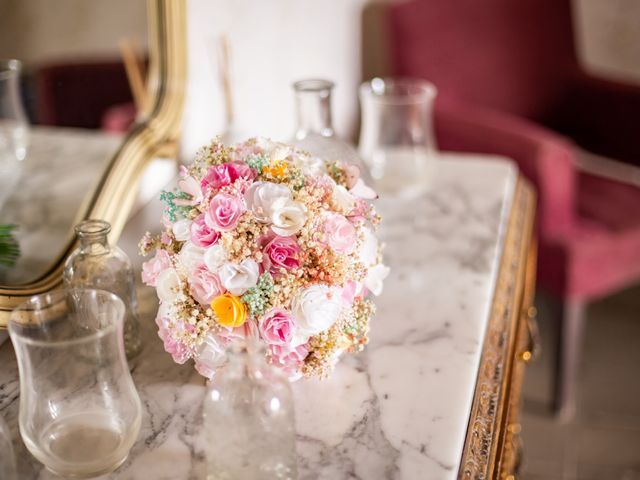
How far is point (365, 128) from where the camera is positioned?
1604 mm

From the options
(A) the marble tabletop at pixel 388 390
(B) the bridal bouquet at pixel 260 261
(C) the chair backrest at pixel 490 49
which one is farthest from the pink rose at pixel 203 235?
(C) the chair backrest at pixel 490 49

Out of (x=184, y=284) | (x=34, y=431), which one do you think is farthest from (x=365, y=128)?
(x=34, y=431)

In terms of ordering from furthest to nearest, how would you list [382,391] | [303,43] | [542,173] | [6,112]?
[303,43] < [542,173] < [6,112] < [382,391]

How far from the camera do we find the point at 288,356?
0.88 metres

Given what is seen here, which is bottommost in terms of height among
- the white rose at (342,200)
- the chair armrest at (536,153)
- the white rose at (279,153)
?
the chair armrest at (536,153)

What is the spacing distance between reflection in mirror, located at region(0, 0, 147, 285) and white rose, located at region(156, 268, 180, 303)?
287mm

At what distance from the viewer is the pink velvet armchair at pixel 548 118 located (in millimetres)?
2035

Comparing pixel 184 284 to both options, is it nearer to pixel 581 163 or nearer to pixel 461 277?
pixel 461 277

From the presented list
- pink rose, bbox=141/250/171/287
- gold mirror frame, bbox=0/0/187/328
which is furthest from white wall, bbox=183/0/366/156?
pink rose, bbox=141/250/171/287

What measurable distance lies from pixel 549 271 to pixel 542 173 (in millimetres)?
275

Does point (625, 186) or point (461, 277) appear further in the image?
point (625, 186)

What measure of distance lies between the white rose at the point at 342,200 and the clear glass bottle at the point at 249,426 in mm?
203

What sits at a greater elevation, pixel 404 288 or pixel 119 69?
pixel 119 69

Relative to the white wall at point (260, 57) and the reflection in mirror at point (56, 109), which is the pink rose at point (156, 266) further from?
the white wall at point (260, 57)
